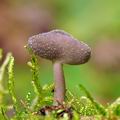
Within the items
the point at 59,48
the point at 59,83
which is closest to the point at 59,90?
the point at 59,83

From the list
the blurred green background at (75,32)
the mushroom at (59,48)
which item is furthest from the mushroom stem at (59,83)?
the blurred green background at (75,32)

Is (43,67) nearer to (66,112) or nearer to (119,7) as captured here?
(119,7)

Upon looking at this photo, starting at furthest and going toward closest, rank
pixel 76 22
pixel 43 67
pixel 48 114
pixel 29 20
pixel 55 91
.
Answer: pixel 29 20
pixel 76 22
pixel 43 67
pixel 55 91
pixel 48 114

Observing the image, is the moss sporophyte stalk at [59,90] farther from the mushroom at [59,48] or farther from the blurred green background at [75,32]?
the blurred green background at [75,32]

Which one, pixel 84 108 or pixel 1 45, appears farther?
pixel 1 45

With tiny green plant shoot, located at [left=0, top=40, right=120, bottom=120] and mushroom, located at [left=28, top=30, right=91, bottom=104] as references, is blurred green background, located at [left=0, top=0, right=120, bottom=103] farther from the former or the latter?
mushroom, located at [left=28, top=30, right=91, bottom=104]

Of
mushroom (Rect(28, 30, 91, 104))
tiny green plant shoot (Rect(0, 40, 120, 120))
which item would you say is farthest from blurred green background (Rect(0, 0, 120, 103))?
mushroom (Rect(28, 30, 91, 104))

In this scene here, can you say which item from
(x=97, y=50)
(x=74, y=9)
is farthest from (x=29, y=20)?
(x=97, y=50)
